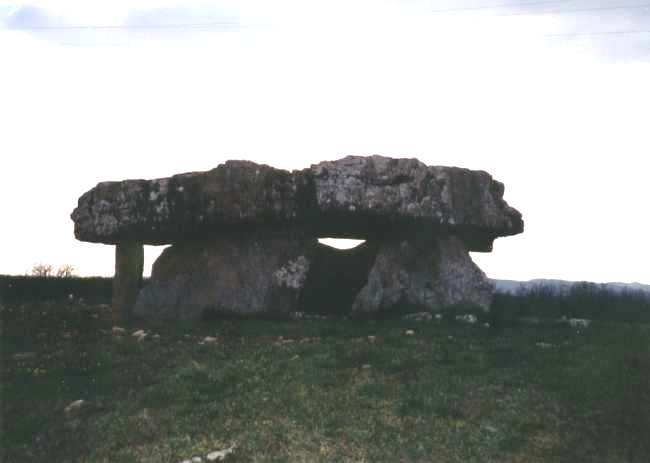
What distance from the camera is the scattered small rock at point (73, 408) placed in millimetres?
10656

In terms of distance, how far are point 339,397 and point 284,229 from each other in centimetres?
863

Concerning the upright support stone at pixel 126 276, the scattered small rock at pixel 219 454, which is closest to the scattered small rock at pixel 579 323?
the upright support stone at pixel 126 276

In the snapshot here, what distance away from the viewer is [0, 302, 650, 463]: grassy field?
877cm

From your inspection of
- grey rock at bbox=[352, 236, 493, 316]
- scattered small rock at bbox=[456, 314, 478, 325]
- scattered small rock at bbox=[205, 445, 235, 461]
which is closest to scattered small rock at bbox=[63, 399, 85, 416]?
scattered small rock at bbox=[205, 445, 235, 461]

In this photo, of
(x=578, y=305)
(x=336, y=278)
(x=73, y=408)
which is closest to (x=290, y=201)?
(x=336, y=278)

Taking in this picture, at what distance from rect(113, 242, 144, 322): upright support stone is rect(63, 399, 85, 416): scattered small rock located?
→ 8.18 m

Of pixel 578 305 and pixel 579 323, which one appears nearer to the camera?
pixel 579 323

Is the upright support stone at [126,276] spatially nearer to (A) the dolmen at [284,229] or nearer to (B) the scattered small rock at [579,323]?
(A) the dolmen at [284,229]

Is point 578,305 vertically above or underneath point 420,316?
above

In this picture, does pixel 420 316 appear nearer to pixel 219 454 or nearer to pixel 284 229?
pixel 284 229

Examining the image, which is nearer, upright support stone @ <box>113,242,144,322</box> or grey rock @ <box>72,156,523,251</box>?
grey rock @ <box>72,156,523,251</box>

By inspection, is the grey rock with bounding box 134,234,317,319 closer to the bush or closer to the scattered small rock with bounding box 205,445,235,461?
the bush

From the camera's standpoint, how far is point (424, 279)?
18.9 metres

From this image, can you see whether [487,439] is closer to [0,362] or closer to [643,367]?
[643,367]
